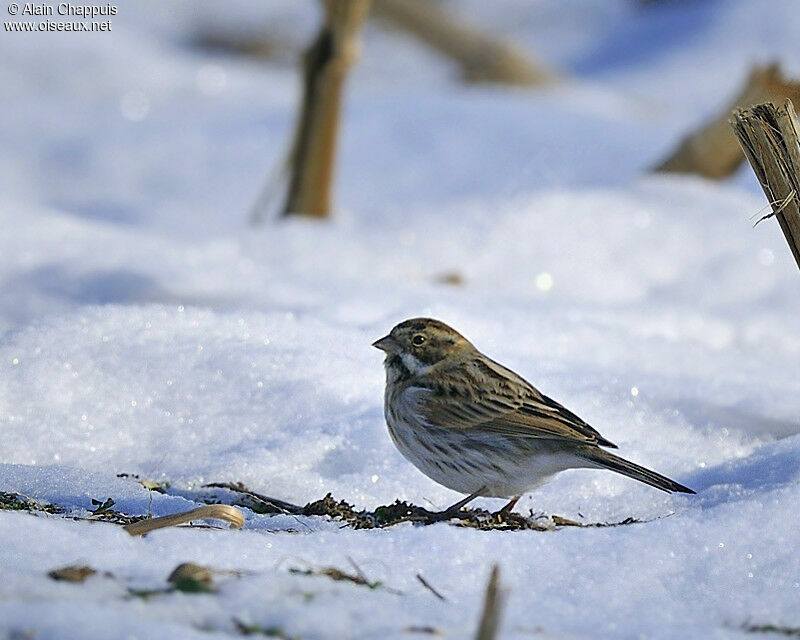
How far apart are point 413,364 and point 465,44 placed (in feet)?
39.7

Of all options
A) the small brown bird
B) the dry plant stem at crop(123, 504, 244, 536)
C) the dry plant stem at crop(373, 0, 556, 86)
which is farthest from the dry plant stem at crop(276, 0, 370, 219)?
the dry plant stem at crop(373, 0, 556, 86)

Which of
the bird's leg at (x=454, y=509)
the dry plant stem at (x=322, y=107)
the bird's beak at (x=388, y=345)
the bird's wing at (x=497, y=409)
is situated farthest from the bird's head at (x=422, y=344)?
the dry plant stem at (x=322, y=107)

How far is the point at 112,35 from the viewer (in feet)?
47.1

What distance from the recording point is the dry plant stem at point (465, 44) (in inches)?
584

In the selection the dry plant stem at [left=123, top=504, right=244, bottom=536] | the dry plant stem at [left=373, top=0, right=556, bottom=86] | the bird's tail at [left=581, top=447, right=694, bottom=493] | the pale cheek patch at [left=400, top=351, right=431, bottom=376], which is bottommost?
the dry plant stem at [left=123, top=504, right=244, bottom=536]

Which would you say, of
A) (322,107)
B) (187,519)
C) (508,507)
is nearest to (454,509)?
(508,507)

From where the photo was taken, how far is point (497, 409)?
415 centimetres

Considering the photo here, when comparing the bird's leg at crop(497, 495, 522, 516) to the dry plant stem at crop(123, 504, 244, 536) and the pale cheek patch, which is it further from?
the dry plant stem at crop(123, 504, 244, 536)

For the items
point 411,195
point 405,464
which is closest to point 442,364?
point 405,464

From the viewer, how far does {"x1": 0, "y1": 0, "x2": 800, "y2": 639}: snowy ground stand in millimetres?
2869

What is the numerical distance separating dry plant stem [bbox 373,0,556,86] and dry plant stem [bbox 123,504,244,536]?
11.8m

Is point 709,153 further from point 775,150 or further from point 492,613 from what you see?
point 492,613

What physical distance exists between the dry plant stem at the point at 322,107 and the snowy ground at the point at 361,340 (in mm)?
347

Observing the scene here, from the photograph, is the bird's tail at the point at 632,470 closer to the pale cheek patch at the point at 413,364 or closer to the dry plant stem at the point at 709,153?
the pale cheek patch at the point at 413,364
